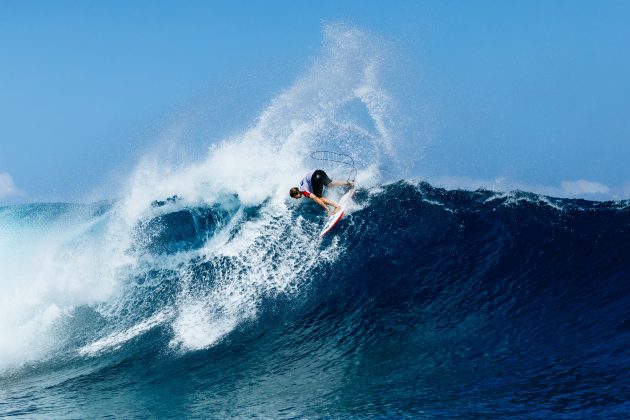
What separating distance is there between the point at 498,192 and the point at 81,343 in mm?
9434

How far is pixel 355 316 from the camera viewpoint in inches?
329

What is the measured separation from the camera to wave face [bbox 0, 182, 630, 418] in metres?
5.78

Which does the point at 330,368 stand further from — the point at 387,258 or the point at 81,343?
the point at 81,343

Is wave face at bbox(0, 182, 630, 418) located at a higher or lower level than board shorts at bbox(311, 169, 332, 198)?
lower

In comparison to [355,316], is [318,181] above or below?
above

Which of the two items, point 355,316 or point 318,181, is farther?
point 318,181

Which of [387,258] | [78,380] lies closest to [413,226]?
[387,258]

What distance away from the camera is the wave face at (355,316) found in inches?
227

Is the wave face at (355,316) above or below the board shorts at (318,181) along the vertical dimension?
below

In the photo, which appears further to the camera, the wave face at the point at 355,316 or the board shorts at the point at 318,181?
the board shorts at the point at 318,181

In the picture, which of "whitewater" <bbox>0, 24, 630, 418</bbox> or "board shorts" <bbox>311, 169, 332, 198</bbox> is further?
"board shorts" <bbox>311, 169, 332, 198</bbox>

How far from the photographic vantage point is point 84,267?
34.9ft

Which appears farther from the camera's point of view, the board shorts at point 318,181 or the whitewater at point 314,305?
the board shorts at point 318,181

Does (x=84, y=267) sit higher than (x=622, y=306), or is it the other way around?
(x=84, y=267)
